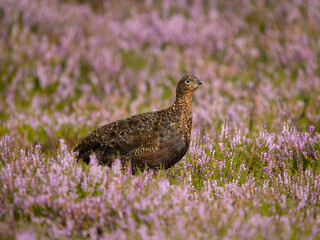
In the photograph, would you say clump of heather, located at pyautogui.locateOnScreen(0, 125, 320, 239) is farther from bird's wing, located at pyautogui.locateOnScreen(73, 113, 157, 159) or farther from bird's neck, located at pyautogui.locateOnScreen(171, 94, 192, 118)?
bird's neck, located at pyautogui.locateOnScreen(171, 94, 192, 118)

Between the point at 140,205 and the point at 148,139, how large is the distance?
1.03m

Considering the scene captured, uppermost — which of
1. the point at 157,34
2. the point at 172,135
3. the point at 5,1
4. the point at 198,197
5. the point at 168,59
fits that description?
the point at 5,1

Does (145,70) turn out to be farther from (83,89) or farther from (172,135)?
(172,135)

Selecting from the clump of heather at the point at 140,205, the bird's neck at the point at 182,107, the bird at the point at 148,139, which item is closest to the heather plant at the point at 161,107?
the clump of heather at the point at 140,205

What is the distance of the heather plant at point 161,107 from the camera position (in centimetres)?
302

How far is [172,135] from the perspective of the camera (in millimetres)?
3926

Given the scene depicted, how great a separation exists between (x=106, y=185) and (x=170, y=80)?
5.82 m

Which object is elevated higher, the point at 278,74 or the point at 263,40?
the point at 263,40

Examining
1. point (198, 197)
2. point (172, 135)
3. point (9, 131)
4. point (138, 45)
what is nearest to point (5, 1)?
point (138, 45)

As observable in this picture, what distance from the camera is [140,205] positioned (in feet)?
9.92

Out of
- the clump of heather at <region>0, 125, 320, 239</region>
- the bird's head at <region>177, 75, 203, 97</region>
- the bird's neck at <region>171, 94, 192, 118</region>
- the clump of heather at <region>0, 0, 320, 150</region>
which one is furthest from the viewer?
the clump of heather at <region>0, 0, 320, 150</region>

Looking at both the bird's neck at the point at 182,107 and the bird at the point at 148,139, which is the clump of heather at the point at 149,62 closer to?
the bird's neck at the point at 182,107

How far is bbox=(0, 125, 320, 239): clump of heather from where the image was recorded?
2.81 meters

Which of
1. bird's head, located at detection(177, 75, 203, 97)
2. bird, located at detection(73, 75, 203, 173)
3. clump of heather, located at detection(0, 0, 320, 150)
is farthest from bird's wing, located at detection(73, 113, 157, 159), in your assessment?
clump of heather, located at detection(0, 0, 320, 150)
